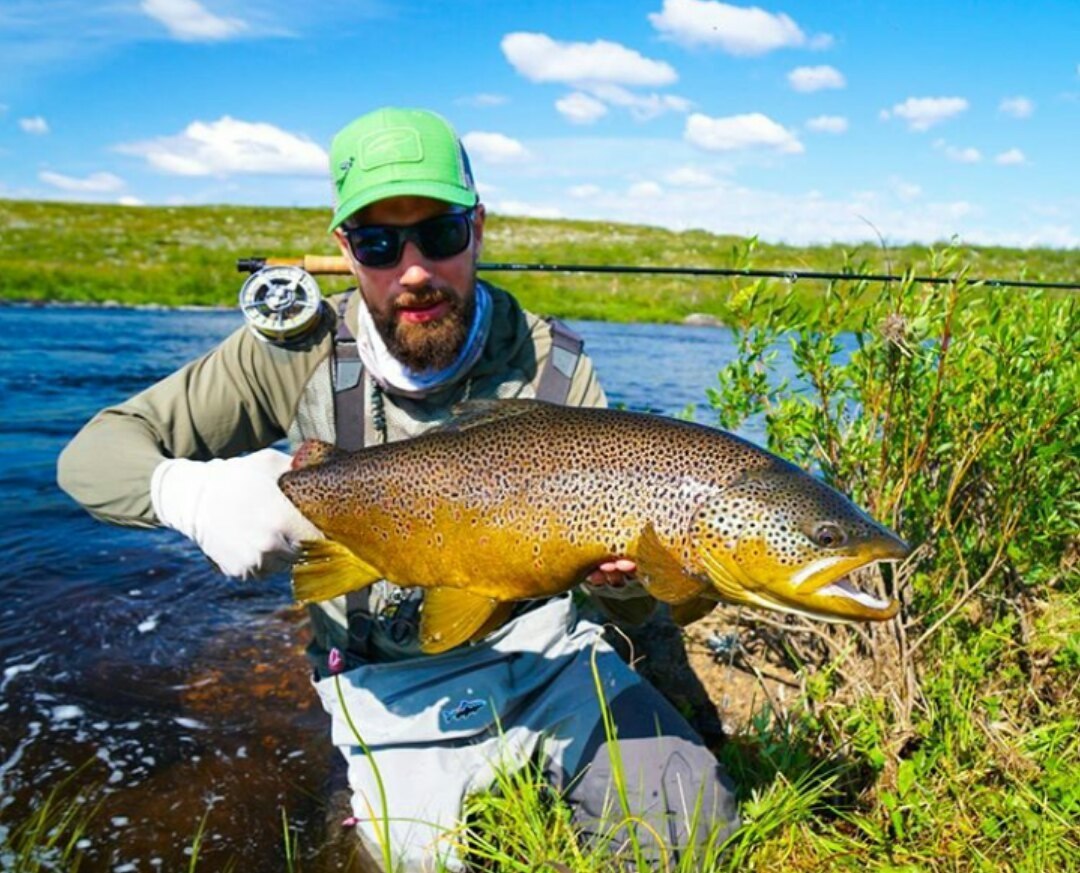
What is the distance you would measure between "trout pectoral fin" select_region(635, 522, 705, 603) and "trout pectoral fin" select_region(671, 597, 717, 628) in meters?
0.16

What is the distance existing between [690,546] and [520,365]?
1.48 metres

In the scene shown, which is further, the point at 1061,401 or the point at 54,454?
the point at 54,454

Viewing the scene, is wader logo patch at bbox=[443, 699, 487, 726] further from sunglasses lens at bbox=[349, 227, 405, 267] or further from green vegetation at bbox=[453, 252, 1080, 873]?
sunglasses lens at bbox=[349, 227, 405, 267]

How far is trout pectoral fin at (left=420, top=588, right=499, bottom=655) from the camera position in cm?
264

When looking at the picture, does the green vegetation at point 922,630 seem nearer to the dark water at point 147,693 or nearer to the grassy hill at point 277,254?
the dark water at point 147,693

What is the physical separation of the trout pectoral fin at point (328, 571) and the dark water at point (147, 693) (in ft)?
5.20

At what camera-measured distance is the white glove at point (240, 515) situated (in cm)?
277

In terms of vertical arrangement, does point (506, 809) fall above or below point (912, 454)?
below

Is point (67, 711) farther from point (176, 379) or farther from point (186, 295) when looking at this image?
point (186, 295)

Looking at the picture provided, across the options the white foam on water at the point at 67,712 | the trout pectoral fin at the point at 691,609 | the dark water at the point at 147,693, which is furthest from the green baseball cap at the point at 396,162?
the white foam on water at the point at 67,712

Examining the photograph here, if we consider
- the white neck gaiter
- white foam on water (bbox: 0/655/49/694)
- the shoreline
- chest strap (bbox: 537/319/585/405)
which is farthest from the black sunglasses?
the shoreline

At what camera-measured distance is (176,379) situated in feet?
11.2

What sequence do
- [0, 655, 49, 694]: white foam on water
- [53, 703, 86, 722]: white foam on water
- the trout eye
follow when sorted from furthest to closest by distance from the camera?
[0, 655, 49, 694]: white foam on water, [53, 703, 86, 722]: white foam on water, the trout eye

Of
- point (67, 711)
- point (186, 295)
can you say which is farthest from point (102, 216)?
point (67, 711)
